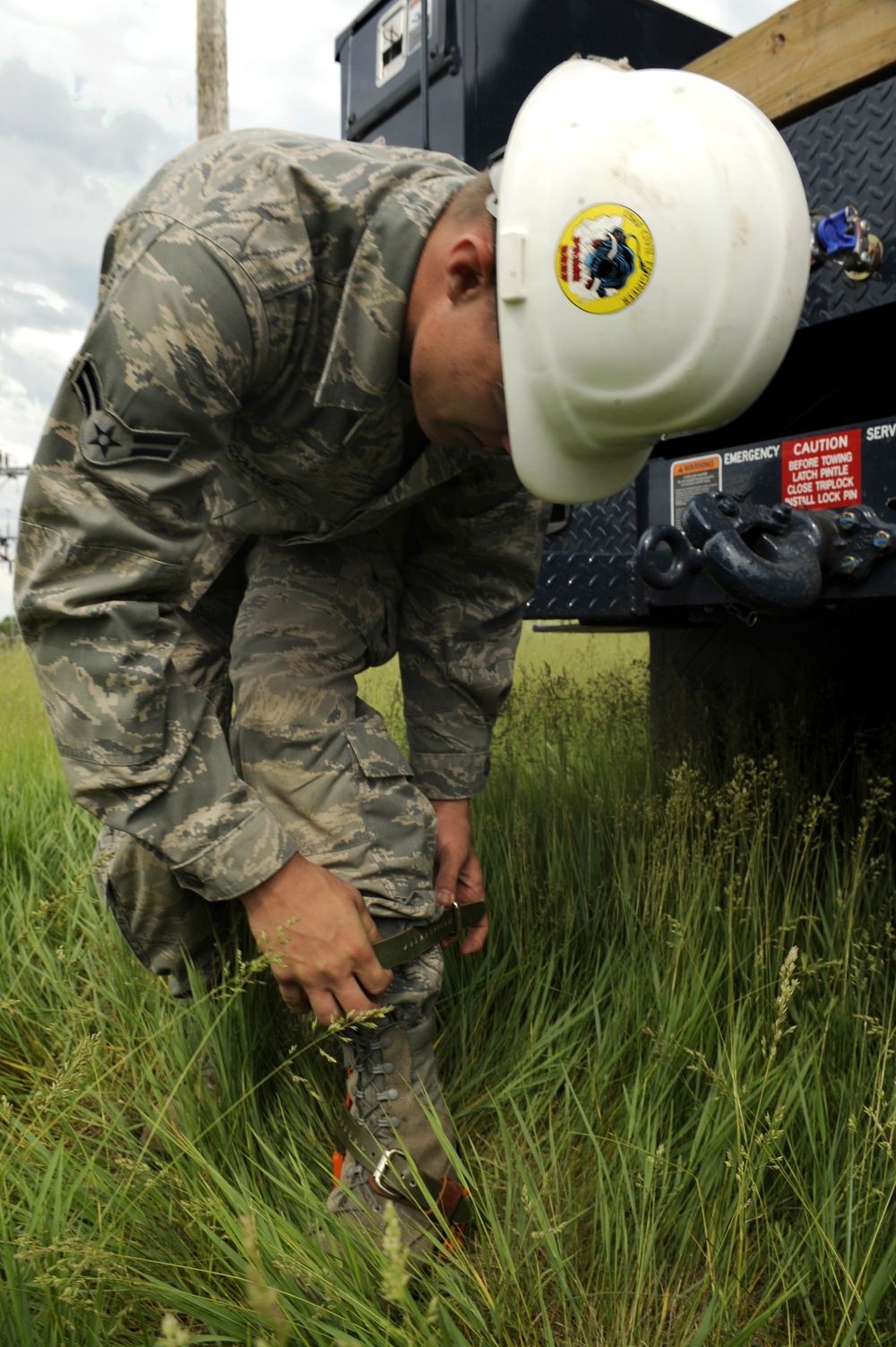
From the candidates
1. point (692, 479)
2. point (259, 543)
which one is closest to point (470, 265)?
point (259, 543)

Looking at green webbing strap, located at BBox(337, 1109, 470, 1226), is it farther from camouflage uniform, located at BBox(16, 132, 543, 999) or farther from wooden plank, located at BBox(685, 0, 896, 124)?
wooden plank, located at BBox(685, 0, 896, 124)

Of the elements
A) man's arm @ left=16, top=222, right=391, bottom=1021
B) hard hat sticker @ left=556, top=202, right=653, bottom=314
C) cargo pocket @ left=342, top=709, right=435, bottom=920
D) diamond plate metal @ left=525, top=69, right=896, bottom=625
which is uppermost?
diamond plate metal @ left=525, top=69, right=896, bottom=625

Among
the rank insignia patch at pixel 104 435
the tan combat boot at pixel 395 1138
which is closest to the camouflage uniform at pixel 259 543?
the rank insignia patch at pixel 104 435

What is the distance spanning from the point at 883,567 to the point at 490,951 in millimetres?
1116

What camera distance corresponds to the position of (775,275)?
149 cm

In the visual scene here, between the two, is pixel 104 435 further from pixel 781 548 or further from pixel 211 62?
pixel 211 62

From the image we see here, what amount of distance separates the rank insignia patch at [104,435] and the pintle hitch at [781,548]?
3.32 ft

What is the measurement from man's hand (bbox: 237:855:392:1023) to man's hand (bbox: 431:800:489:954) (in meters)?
0.48

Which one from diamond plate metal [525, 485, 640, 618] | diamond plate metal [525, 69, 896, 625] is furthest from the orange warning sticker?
diamond plate metal [525, 69, 896, 625]

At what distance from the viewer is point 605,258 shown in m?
1.44

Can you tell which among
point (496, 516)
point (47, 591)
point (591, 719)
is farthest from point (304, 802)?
point (591, 719)

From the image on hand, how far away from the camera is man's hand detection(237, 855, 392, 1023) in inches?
61.4

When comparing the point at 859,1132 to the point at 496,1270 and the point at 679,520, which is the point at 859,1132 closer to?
the point at 496,1270

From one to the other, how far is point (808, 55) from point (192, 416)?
143cm
